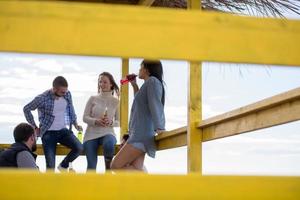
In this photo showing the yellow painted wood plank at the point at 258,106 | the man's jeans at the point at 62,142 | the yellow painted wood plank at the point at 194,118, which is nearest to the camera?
the yellow painted wood plank at the point at 258,106

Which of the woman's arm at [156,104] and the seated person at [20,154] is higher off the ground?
the woman's arm at [156,104]

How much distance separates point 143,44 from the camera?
134cm

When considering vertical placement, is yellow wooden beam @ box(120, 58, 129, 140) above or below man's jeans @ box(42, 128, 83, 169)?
above

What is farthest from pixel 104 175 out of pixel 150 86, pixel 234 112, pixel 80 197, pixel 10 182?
pixel 150 86

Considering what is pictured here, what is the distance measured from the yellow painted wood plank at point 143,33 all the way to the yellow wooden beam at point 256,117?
1497 millimetres

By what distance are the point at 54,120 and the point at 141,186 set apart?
396 cm

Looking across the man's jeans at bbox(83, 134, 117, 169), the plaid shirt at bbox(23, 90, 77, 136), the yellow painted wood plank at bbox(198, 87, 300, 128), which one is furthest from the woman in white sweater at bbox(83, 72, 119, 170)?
the yellow painted wood plank at bbox(198, 87, 300, 128)

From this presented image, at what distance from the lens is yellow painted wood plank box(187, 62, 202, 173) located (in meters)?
4.41

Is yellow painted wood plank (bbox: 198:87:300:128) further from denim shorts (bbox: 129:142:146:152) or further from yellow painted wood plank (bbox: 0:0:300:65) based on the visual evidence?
yellow painted wood plank (bbox: 0:0:300:65)

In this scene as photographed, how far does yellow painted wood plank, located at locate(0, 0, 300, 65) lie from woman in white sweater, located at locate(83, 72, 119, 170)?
142 inches

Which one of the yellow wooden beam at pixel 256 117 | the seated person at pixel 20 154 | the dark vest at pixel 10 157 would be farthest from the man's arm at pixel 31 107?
the yellow wooden beam at pixel 256 117

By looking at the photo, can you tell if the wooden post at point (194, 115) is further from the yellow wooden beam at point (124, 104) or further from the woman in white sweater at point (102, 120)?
the yellow wooden beam at point (124, 104)

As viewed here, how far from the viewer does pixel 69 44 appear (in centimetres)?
130

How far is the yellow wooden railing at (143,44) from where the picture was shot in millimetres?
1302
